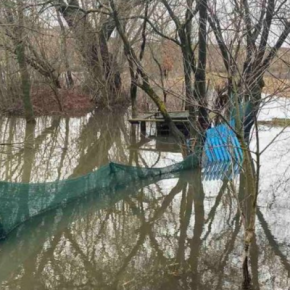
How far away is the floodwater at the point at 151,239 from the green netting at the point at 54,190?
0.47 ft

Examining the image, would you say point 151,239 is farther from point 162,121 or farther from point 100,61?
point 100,61

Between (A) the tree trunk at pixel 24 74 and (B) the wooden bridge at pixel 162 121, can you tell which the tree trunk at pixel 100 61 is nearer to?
(A) the tree trunk at pixel 24 74

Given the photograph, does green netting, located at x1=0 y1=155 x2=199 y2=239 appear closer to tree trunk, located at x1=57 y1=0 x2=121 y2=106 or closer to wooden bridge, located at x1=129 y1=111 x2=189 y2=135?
wooden bridge, located at x1=129 y1=111 x2=189 y2=135

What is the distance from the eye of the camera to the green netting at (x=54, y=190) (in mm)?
6039

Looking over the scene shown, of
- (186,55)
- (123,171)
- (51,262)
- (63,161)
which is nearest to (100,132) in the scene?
(63,161)

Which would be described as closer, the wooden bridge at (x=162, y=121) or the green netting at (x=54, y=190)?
the green netting at (x=54, y=190)

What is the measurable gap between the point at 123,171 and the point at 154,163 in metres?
3.16

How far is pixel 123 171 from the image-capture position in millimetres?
8484

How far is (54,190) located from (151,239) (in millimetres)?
1787

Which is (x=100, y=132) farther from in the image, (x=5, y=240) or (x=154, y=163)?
(x=5, y=240)

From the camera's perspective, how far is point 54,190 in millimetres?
6930

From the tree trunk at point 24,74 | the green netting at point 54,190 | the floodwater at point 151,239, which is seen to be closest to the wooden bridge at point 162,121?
the tree trunk at point 24,74

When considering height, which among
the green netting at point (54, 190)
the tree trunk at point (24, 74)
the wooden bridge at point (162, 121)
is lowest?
the green netting at point (54, 190)

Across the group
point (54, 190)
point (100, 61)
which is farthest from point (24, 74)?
point (54, 190)
